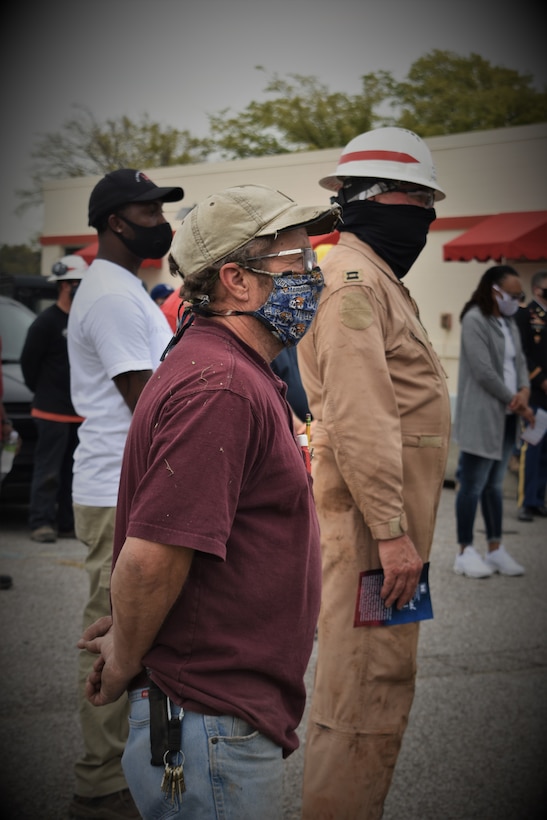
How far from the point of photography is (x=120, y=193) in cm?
366

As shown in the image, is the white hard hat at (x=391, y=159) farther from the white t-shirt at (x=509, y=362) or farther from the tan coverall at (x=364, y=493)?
the white t-shirt at (x=509, y=362)

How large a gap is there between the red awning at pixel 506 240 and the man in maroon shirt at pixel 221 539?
11.4m

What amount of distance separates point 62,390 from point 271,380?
6238 millimetres

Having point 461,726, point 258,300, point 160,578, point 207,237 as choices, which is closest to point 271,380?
point 258,300

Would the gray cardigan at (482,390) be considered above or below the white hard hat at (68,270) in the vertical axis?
below

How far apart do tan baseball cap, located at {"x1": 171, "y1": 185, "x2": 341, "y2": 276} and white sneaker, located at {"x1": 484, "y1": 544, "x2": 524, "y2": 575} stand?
19.1 feet

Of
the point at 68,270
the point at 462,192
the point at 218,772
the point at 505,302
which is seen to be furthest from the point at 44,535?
the point at 462,192

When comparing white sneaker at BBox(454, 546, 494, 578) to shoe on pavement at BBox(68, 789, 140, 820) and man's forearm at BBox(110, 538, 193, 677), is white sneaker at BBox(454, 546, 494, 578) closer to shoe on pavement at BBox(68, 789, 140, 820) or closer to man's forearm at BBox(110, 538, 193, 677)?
shoe on pavement at BBox(68, 789, 140, 820)

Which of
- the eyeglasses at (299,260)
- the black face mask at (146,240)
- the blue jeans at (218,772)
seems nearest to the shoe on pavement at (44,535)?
the black face mask at (146,240)

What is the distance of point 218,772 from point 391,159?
225cm

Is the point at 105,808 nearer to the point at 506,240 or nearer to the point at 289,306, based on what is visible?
the point at 289,306

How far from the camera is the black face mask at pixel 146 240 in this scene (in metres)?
3.67

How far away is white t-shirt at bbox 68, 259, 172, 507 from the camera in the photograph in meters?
3.36

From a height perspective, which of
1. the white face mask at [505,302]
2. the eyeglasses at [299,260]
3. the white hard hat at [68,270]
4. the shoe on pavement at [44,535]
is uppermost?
the eyeglasses at [299,260]
